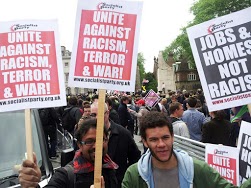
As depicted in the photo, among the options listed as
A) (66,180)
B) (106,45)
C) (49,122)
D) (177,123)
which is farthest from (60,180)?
(49,122)

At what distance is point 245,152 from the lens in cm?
304

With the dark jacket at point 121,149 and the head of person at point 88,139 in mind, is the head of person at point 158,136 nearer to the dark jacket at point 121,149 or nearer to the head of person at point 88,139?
the head of person at point 88,139

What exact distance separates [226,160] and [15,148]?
2221mm

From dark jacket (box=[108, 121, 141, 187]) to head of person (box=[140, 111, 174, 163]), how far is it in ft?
4.81

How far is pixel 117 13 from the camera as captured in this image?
125 inches

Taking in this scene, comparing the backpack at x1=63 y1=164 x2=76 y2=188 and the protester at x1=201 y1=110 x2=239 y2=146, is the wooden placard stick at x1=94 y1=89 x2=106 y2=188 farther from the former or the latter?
the protester at x1=201 y1=110 x2=239 y2=146

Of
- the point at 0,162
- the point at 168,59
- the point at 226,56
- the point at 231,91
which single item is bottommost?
the point at 0,162

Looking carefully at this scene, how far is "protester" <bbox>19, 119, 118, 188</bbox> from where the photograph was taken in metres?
2.71

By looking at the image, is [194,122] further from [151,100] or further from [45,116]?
[151,100]

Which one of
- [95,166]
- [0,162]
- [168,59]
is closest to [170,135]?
[95,166]

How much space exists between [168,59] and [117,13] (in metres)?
80.6

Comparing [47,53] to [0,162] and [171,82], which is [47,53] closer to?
[0,162]

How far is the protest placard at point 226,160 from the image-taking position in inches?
123

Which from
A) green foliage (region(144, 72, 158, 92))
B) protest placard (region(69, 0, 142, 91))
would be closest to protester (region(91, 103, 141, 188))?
protest placard (region(69, 0, 142, 91))
